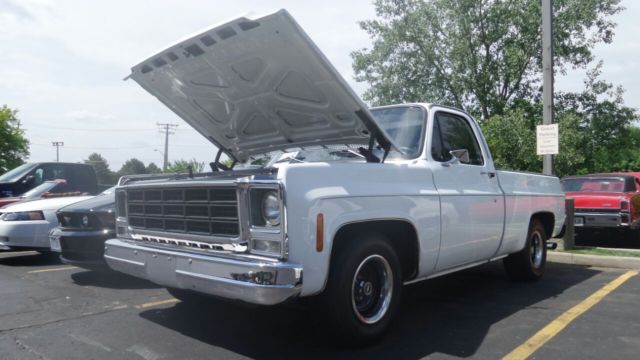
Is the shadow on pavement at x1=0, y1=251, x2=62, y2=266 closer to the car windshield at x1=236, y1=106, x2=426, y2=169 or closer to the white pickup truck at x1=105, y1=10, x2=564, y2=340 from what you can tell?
the white pickup truck at x1=105, y1=10, x2=564, y2=340

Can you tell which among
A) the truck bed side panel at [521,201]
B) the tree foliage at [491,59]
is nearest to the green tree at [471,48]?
the tree foliage at [491,59]

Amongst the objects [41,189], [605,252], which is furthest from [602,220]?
[41,189]

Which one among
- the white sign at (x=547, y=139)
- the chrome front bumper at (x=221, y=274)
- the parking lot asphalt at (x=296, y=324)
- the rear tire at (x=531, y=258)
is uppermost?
the white sign at (x=547, y=139)

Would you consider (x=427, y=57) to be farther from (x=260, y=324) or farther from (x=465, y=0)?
(x=260, y=324)

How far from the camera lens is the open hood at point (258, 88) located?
13.4 ft

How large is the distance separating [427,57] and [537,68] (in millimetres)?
4785

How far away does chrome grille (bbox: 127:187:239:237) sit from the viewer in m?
3.71

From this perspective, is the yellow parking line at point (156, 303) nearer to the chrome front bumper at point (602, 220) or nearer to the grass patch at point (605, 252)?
the grass patch at point (605, 252)

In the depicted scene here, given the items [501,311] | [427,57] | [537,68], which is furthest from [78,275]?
[537,68]

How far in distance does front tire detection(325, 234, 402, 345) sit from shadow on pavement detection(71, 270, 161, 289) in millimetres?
3271

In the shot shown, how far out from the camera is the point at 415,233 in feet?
14.2

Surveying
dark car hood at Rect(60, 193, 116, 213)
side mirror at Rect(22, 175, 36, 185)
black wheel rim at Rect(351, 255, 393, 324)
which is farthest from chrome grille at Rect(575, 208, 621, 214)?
side mirror at Rect(22, 175, 36, 185)

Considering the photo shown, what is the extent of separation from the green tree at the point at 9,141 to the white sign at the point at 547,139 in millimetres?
39323

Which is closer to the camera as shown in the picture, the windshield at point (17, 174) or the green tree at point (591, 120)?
the windshield at point (17, 174)
